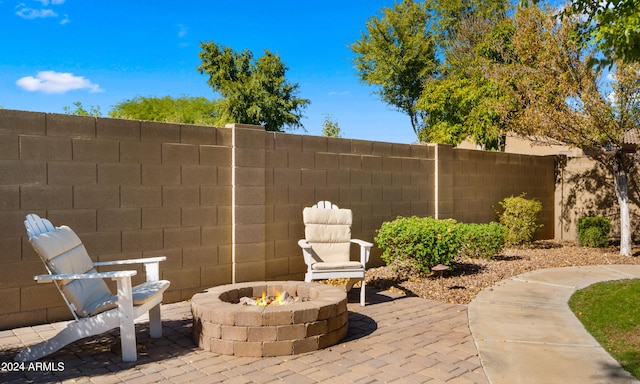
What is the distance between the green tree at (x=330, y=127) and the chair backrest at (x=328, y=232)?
14995mm

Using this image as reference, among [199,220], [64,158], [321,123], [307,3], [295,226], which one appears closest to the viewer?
[64,158]

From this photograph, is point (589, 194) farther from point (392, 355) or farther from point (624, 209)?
point (392, 355)

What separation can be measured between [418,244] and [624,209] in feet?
18.4

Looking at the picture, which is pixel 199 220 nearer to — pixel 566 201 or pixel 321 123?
pixel 566 201

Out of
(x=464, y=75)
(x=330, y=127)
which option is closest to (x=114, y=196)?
(x=330, y=127)

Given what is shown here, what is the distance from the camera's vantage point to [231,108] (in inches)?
1185

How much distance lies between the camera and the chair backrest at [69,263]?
3752 millimetres

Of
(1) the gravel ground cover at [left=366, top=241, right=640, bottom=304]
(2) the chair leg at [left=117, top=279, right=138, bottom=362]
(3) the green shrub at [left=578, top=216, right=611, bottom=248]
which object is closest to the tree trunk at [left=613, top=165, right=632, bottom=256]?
(1) the gravel ground cover at [left=366, top=241, right=640, bottom=304]

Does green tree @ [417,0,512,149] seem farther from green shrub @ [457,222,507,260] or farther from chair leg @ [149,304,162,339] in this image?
chair leg @ [149,304,162,339]

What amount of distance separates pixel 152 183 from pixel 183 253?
36.7 inches

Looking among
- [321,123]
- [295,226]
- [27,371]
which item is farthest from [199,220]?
[321,123]

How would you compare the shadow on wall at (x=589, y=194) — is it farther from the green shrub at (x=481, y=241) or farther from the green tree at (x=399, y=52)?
the green tree at (x=399, y=52)

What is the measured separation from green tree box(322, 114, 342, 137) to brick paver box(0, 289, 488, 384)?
16808 millimetres

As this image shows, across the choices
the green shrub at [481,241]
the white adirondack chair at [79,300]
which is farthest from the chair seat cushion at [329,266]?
the green shrub at [481,241]
